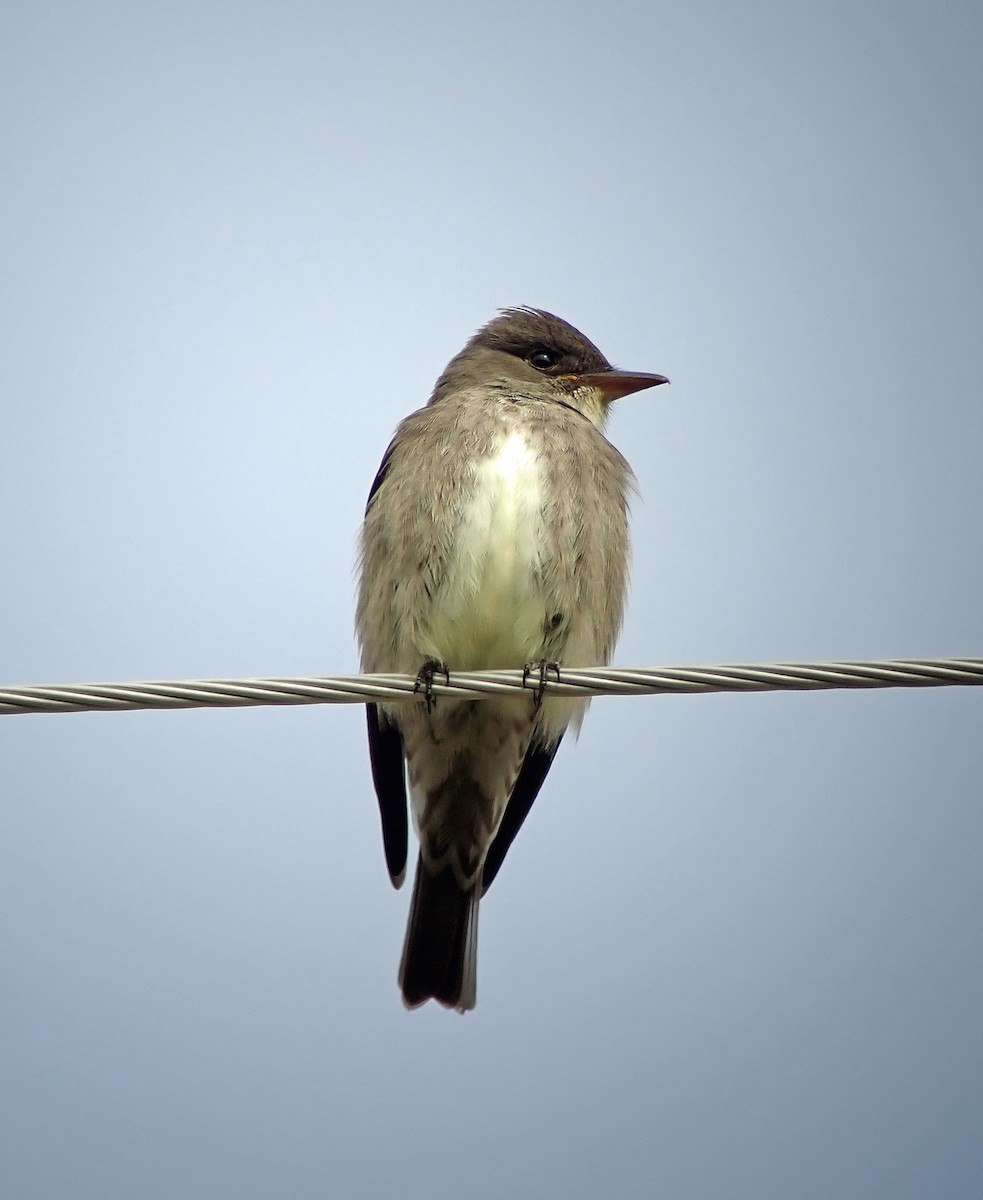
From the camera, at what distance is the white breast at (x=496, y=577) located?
495 centimetres

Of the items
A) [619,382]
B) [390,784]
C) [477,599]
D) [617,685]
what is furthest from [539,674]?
[619,382]

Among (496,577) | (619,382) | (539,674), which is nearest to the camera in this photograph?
(539,674)

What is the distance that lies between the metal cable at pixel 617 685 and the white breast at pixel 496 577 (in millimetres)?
1442

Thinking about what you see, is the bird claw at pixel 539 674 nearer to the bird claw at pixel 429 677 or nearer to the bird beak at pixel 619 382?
the bird claw at pixel 429 677

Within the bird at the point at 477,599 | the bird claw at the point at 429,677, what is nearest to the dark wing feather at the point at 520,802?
the bird at the point at 477,599

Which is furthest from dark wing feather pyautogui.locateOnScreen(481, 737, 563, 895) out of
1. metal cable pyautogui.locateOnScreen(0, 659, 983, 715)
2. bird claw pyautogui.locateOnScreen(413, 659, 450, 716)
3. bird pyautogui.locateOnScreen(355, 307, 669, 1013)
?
metal cable pyautogui.locateOnScreen(0, 659, 983, 715)

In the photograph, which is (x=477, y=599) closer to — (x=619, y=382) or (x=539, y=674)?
(x=539, y=674)

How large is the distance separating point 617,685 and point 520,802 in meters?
2.38

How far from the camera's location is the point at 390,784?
5570 millimetres

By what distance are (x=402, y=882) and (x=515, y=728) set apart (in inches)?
30.4

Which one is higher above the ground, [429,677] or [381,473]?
[381,473]

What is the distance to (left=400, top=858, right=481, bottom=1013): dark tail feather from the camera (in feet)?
18.0

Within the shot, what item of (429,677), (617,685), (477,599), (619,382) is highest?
(619,382)

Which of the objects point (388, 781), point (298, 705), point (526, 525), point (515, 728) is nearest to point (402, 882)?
point (388, 781)
